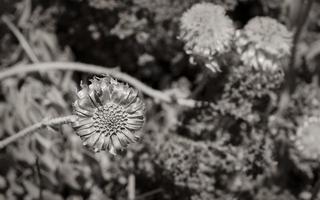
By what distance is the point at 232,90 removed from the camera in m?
2.42

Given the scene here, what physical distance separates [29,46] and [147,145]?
1.00 m

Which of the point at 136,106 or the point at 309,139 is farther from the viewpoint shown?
the point at 309,139

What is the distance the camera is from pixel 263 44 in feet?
7.30

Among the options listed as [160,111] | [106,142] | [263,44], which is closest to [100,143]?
[106,142]

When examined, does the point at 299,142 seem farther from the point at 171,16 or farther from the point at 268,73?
the point at 171,16

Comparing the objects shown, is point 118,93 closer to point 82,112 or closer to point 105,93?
point 105,93

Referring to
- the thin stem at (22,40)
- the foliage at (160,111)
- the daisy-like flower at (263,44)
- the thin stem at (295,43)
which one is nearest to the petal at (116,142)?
the foliage at (160,111)

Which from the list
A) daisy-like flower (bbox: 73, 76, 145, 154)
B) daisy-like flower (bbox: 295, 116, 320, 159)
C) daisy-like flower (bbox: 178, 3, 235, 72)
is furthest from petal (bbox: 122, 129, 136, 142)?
daisy-like flower (bbox: 295, 116, 320, 159)

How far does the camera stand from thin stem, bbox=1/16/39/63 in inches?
Answer: 111

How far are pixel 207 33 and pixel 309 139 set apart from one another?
840 millimetres

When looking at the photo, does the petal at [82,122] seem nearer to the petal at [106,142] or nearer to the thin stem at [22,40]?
the petal at [106,142]

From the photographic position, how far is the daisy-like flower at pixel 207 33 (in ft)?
7.15

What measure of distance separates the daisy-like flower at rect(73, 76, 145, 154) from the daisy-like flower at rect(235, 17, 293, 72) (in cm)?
65

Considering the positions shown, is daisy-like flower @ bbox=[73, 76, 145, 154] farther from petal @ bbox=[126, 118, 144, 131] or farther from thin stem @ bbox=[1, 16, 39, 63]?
thin stem @ bbox=[1, 16, 39, 63]
